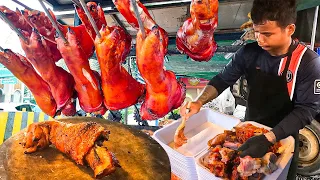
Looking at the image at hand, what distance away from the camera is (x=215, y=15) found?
4.52 feet

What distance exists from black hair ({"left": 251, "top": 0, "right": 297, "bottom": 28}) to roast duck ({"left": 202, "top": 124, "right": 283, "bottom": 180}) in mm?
938

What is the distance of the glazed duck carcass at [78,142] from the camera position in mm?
1280

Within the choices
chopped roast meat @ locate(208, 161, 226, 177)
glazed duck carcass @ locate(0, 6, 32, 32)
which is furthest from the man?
glazed duck carcass @ locate(0, 6, 32, 32)

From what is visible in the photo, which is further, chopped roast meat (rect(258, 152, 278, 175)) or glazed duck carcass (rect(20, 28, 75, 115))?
chopped roast meat (rect(258, 152, 278, 175))

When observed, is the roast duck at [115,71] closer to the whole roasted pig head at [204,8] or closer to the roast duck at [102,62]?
the roast duck at [102,62]

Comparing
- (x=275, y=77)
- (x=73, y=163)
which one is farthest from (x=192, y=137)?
(x=73, y=163)

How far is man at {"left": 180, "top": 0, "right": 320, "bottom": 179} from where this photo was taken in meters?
1.93

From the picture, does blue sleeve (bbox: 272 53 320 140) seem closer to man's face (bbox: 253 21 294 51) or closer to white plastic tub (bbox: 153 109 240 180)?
man's face (bbox: 253 21 294 51)

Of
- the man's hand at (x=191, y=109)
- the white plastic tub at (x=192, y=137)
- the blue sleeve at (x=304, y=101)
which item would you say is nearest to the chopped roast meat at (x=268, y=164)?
the blue sleeve at (x=304, y=101)

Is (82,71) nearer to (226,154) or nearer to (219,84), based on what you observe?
(226,154)

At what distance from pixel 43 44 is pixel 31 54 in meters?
0.09

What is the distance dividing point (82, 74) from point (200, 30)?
0.78m

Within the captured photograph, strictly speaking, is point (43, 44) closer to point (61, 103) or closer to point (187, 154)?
point (61, 103)

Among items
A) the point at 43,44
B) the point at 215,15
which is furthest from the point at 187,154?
the point at 43,44
